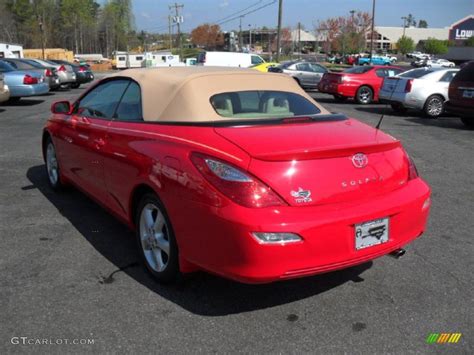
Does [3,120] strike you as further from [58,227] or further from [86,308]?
[86,308]

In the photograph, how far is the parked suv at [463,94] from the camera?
11328mm

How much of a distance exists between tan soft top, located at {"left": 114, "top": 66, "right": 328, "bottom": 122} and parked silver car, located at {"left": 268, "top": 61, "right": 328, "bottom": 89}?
63.9 feet

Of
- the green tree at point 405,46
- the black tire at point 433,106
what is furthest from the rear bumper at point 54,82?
the green tree at point 405,46

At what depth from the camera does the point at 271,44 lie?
127m

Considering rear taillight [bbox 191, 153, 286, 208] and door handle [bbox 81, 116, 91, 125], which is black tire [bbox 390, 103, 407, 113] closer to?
door handle [bbox 81, 116, 91, 125]

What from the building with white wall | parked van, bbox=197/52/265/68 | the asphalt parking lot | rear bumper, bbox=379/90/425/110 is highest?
the building with white wall

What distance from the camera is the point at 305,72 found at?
23.4 meters

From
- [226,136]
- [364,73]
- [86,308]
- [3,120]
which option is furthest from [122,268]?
[364,73]

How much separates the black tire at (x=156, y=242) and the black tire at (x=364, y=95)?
51.8 feet

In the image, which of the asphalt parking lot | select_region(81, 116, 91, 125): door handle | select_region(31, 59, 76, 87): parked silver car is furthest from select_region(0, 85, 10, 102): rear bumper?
select_region(81, 116, 91, 125): door handle

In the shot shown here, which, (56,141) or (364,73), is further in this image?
(364,73)

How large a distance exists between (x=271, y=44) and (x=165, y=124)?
421 feet

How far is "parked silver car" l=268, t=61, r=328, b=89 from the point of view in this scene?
23.2 m

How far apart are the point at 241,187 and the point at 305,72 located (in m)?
21.4
